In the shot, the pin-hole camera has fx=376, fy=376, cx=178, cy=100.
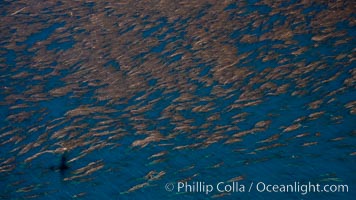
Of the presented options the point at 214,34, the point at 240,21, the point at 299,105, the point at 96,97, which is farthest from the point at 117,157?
the point at 240,21

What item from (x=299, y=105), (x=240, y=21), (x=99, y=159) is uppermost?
(x=240, y=21)

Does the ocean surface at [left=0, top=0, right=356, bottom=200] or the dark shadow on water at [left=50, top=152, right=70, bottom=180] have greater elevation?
the ocean surface at [left=0, top=0, right=356, bottom=200]

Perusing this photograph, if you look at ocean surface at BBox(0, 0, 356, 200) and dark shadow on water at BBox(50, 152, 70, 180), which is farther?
dark shadow on water at BBox(50, 152, 70, 180)

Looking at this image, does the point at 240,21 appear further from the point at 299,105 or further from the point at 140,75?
the point at 299,105

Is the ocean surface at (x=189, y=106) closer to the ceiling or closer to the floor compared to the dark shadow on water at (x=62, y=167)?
closer to the ceiling

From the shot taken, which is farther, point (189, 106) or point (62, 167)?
point (189, 106)

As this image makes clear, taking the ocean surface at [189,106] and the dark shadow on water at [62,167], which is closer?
the ocean surface at [189,106]

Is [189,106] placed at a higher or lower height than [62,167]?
higher

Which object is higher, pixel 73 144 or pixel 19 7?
pixel 19 7
